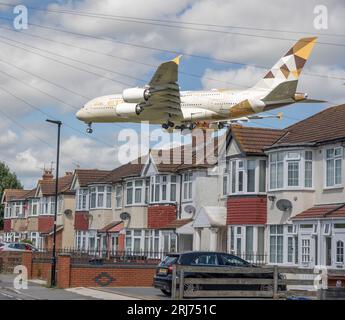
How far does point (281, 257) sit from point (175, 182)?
46.6ft

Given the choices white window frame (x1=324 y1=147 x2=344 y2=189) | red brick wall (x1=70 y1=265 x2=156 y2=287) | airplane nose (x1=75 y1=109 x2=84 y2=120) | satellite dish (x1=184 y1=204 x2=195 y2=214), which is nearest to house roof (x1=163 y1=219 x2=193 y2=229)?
satellite dish (x1=184 y1=204 x2=195 y2=214)

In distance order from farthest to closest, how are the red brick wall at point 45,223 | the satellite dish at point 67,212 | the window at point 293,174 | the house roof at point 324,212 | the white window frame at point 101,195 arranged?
the red brick wall at point 45,223 → the satellite dish at point 67,212 → the white window frame at point 101,195 → the window at point 293,174 → the house roof at point 324,212

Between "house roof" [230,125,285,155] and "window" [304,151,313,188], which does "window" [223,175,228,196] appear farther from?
"window" [304,151,313,188]

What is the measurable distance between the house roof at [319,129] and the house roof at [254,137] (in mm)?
784

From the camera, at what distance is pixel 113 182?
206ft

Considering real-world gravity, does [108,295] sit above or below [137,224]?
below

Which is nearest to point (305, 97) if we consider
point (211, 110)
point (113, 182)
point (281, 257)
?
point (211, 110)

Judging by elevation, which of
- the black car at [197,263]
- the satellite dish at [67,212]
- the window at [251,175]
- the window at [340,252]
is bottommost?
the black car at [197,263]

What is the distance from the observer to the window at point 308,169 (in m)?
38.5

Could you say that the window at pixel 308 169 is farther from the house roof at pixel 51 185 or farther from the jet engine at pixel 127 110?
the house roof at pixel 51 185

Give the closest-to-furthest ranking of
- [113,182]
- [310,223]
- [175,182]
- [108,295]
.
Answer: [108,295] < [310,223] < [175,182] < [113,182]

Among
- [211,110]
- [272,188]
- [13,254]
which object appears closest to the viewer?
[211,110]

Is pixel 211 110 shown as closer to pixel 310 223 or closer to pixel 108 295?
pixel 108 295

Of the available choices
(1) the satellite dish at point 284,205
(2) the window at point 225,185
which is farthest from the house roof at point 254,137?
(1) the satellite dish at point 284,205
